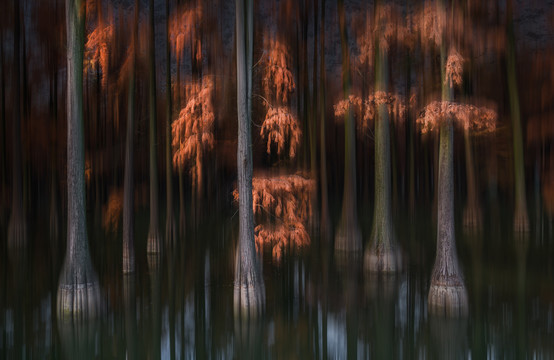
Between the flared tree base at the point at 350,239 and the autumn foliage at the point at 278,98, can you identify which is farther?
the flared tree base at the point at 350,239

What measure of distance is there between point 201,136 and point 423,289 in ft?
25.2

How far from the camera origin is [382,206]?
16.4m

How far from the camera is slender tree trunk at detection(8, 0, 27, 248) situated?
904 inches

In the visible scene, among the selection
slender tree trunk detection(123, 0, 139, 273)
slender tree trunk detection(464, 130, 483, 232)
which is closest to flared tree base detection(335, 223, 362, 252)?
slender tree trunk detection(123, 0, 139, 273)

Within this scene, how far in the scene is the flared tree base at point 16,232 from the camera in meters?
22.9

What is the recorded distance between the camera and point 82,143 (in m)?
12.3

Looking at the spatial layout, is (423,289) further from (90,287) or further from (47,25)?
→ (47,25)

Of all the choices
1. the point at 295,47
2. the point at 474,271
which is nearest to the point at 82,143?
the point at 474,271

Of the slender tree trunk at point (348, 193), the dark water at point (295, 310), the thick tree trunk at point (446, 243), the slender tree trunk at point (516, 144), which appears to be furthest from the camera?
A: the slender tree trunk at point (516, 144)

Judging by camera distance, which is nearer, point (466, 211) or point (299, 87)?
point (466, 211)

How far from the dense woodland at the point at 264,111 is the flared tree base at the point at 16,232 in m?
0.06

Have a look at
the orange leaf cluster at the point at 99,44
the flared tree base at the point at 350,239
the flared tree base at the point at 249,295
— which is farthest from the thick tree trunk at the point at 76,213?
the flared tree base at the point at 350,239

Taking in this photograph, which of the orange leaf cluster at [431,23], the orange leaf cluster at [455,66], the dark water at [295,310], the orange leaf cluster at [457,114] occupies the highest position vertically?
the orange leaf cluster at [431,23]

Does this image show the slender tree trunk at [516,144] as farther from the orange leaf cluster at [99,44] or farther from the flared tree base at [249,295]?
the orange leaf cluster at [99,44]
